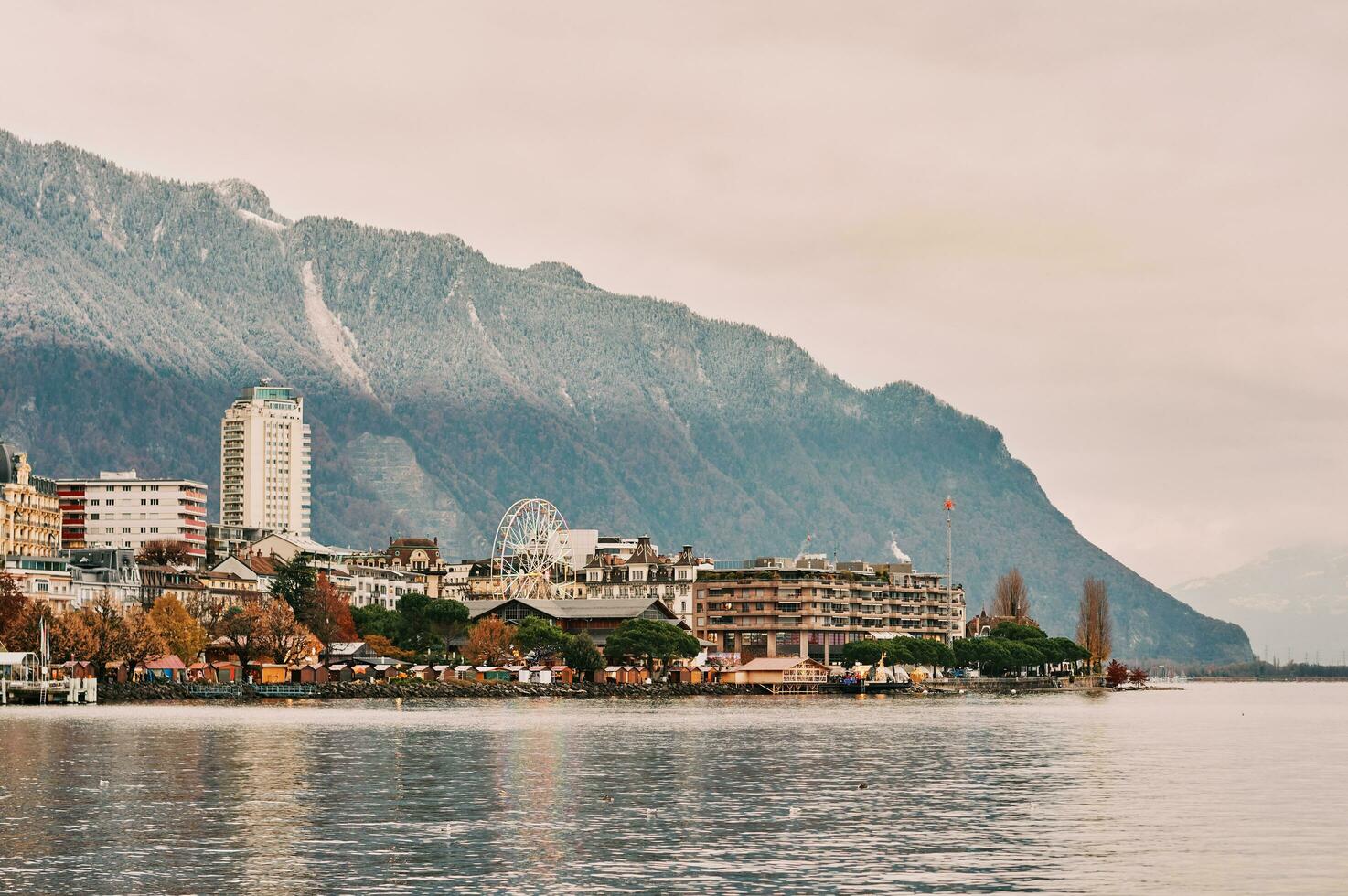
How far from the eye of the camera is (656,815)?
8569cm

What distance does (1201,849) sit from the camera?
2933 inches

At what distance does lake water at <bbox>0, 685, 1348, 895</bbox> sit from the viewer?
66250 millimetres

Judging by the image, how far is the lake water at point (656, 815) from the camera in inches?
2608

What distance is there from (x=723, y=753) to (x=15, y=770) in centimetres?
4327

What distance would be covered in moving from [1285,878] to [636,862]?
21.5 metres

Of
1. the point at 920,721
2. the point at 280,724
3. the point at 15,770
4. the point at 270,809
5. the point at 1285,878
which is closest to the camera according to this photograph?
the point at 1285,878

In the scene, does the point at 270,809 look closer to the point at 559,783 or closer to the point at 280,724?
the point at 559,783

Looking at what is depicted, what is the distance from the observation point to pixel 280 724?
165875 millimetres

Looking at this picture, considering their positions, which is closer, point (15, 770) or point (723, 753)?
point (15, 770)

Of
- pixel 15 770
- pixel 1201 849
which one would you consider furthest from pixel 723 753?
pixel 1201 849

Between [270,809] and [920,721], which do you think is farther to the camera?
[920,721]

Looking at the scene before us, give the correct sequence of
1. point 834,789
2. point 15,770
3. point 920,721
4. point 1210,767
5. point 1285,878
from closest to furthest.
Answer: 1. point 1285,878
2. point 834,789
3. point 15,770
4. point 1210,767
5. point 920,721

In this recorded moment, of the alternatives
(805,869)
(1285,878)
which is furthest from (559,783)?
(1285,878)

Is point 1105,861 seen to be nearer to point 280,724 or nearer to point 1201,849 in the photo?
point 1201,849
